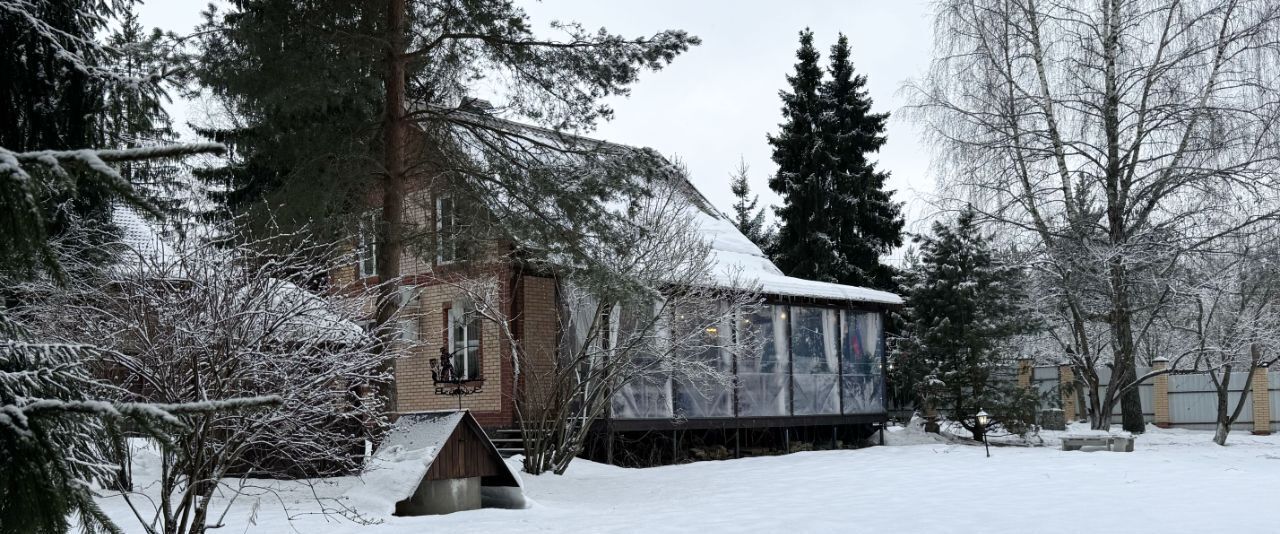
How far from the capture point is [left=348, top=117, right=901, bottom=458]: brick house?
17266 mm

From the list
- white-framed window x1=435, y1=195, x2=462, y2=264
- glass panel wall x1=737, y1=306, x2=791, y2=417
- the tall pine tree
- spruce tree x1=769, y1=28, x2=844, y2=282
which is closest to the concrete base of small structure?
white-framed window x1=435, y1=195, x2=462, y2=264

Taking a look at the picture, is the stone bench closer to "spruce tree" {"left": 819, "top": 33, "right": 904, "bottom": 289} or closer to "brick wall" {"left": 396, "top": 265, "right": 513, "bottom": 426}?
"brick wall" {"left": 396, "top": 265, "right": 513, "bottom": 426}

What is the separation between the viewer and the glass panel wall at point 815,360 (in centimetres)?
2038

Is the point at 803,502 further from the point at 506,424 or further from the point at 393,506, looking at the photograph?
the point at 506,424

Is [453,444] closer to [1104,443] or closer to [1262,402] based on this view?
[1104,443]

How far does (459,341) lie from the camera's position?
61.3ft

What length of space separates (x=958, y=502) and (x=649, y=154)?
17.5 ft

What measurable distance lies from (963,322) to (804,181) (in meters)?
10.8

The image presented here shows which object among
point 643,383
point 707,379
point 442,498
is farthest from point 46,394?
point 707,379

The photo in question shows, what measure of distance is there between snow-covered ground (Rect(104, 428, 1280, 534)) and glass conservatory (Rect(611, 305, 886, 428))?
107cm

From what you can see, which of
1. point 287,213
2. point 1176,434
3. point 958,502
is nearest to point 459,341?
point 287,213

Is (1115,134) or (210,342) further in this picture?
(1115,134)

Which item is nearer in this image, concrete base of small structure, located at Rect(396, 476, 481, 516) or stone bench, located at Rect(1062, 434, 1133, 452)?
concrete base of small structure, located at Rect(396, 476, 481, 516)

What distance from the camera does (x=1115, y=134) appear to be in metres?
20.6
